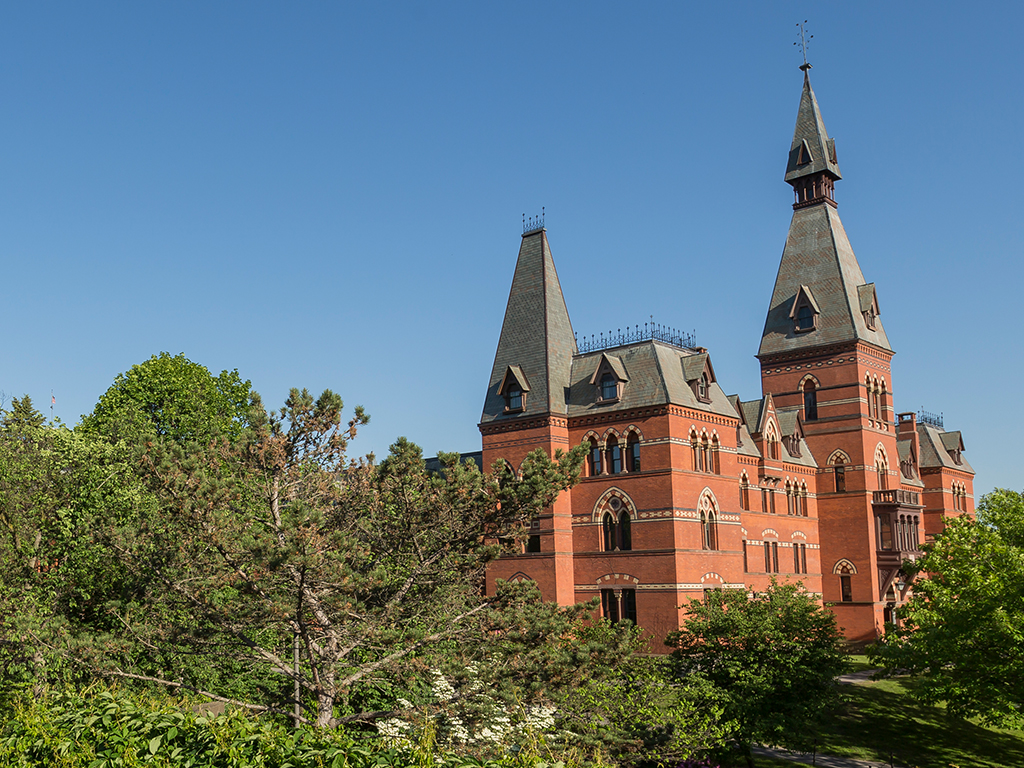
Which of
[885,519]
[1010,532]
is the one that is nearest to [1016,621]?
[1010,532]

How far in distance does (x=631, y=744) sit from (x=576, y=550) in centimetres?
2135

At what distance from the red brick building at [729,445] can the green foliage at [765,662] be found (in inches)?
205

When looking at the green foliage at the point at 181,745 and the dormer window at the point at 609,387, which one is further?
the dormer window at the point at 609,387

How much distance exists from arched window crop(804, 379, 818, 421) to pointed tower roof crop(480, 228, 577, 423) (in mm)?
16495

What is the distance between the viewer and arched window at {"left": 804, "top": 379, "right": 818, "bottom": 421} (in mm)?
51312

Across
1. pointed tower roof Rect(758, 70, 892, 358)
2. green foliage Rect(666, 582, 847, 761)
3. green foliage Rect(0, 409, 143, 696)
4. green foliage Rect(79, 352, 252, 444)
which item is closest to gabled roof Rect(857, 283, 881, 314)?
pointed tower roof Rect(758, 70, 892, 358)

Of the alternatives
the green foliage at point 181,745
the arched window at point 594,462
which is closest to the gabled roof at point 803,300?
the arched window at point 594,462

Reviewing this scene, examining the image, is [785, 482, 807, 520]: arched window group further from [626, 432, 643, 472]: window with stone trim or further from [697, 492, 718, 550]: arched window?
[626, 432, 643, 472]: window with stone trim

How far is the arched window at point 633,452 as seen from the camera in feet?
129

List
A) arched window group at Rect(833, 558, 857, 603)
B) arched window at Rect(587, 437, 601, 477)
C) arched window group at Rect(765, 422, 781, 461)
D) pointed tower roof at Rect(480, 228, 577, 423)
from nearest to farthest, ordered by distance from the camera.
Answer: arched window at Rect(587, 437, 601, 477) < pointed tower roof at Rect(480, 228, 577, 423) < arched window group at Rect(765, 422, 781, 461) < arched window group at Rect(833, 558, 857, 603)

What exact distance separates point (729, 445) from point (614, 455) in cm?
605

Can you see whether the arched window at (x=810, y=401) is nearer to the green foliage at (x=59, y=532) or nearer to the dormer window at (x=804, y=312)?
the dormer window at (x=804, y=312)

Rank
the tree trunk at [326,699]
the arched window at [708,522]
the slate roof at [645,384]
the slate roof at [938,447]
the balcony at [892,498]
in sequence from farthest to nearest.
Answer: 1. the slate roof at [938,447]
2. the balcony at [892,498]
3. the arched window at [708,522]
4. the slate roof at [645,384]
5. the tree trunk at [326,699]

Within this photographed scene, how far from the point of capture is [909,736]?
3369 cm
